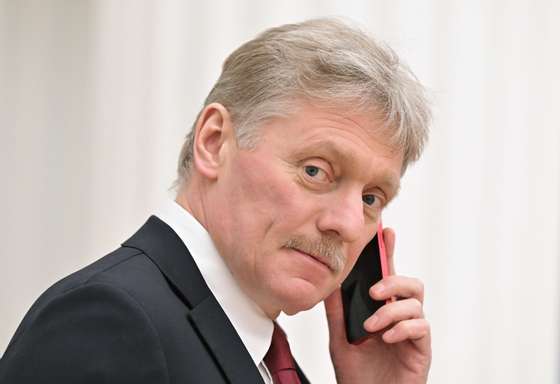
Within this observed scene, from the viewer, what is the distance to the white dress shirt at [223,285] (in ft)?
4.01

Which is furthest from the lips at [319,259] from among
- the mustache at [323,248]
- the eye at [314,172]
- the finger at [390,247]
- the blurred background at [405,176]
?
the blurred background at [405,176]

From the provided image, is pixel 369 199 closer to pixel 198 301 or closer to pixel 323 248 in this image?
pixel 323 248

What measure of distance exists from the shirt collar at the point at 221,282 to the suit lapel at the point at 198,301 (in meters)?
0.03

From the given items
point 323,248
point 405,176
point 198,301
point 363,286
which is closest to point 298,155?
point 323,248

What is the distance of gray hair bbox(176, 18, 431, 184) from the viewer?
1.20 m

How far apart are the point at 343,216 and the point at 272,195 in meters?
0.11

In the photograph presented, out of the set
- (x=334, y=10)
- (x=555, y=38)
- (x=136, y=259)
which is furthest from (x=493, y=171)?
(x=136, y=259)

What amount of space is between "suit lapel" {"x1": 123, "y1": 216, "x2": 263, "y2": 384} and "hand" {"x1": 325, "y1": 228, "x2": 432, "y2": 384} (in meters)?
0.43

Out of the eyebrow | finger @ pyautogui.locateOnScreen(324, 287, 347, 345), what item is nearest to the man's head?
the eyebrow

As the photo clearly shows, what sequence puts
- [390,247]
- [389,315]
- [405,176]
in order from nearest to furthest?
1. [389,315]
2. [390,247]
3. [405,176]

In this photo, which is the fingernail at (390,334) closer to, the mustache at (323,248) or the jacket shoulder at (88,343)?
the mustache at (323,248)

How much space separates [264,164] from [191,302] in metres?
0.23

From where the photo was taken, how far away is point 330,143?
3.88 ft

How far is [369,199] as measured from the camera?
1300 mm
